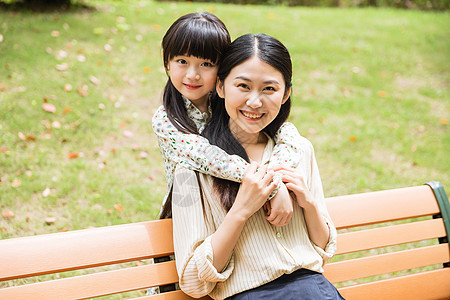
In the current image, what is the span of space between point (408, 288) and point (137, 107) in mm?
3582

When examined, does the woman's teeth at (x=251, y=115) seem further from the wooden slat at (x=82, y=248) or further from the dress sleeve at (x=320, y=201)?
the wooden slat at (x=82, y=248)

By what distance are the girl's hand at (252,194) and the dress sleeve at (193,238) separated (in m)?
0.16

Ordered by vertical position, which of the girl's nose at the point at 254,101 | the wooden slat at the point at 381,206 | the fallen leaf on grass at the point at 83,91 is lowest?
the fallen leaf on grass at the point at 83,91

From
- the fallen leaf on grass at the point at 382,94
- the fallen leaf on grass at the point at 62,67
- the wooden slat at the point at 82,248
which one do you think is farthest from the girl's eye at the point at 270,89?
the fallen leaf on grass at the point at 382,94

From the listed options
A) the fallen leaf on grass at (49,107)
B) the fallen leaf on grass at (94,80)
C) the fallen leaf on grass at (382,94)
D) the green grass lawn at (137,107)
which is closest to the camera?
the green grass lawn at (137,107)

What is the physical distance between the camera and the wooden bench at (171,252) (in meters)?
1.98

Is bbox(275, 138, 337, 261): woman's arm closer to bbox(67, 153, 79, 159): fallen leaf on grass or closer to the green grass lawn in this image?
the green grass lawn

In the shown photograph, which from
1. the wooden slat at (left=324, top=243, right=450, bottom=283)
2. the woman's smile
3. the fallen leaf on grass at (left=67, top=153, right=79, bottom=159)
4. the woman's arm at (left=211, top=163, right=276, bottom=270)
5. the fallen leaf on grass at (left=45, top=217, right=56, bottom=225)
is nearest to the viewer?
the woman's arm at (left=211, top=163, right=276, bottom=270)

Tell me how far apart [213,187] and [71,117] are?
3193 millimetres

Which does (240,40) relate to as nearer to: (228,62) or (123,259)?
(228,62)

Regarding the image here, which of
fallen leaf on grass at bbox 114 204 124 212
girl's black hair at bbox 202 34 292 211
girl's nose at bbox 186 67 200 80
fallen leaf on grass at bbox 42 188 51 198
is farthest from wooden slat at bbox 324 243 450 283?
fallen leaf on grass at bbox 42 188 51 198

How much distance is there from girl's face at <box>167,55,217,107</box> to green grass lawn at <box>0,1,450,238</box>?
1.98 m

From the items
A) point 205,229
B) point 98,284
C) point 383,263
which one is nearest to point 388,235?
point 383,263

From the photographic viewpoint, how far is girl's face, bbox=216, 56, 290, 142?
187 cm
